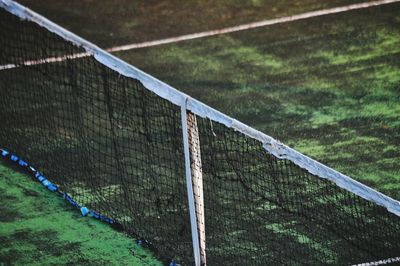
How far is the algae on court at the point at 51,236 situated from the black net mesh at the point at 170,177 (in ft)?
0.61

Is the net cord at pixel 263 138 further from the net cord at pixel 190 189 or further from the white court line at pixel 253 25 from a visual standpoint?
the white court line at pixel 253 25

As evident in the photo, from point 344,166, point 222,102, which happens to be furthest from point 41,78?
point 344,166

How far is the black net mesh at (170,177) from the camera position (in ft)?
25.3

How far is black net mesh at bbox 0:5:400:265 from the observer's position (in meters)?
7.70

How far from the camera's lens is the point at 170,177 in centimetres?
875

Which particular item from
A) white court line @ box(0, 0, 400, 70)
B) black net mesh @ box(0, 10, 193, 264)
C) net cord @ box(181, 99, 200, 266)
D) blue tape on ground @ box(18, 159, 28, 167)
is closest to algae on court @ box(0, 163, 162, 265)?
black net mesh @ box(0, 10, 193, 264)

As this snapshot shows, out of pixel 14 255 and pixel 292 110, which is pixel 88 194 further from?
pixel 292 110

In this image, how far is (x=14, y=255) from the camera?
7.64m

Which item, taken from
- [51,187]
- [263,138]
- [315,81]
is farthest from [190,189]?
[315,81]

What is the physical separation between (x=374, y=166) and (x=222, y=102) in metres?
2.17

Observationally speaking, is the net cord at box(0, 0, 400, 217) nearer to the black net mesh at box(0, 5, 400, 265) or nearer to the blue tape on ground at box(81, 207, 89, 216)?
the black net mesh at box(0, 5, 400, 265)

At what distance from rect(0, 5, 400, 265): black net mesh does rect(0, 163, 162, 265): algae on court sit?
19cm

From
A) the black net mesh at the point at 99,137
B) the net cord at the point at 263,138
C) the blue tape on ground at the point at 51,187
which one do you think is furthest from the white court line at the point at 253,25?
the net cord at the point at 263,138

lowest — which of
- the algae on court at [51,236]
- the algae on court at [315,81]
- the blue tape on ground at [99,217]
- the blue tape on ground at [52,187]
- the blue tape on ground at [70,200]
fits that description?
the algae on court at [51,236]
